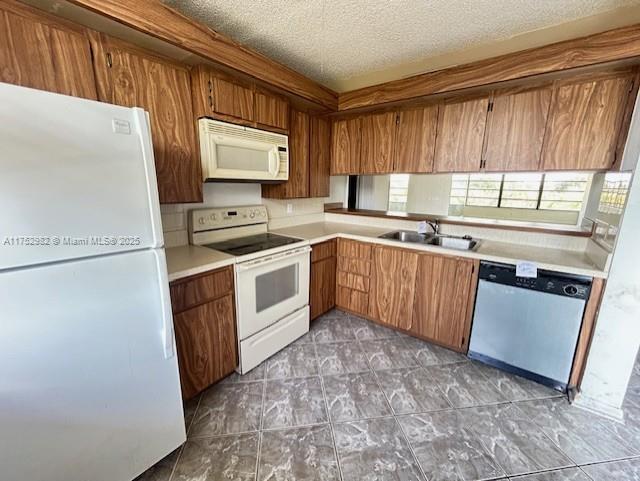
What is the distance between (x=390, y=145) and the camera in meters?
2.68

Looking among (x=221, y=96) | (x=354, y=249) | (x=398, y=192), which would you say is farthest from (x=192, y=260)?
(x=398, y=192)

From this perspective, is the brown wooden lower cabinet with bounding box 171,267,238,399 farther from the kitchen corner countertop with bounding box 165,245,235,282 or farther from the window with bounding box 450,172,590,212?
the window with bounding box 450,172,590,212

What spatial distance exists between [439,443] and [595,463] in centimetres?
79

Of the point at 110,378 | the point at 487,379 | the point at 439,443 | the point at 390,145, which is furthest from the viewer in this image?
the point at 390,145

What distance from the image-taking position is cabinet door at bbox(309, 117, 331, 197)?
282 cm

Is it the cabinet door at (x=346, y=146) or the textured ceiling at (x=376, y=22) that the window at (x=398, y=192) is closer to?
the cabinet door at (x=346, y=146)

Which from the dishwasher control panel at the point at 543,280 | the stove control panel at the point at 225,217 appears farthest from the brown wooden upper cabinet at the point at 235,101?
the dishwasher control panel at the point at 543,280

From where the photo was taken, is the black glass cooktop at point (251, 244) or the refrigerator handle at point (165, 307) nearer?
the refrigerator handle at point (165, 307)

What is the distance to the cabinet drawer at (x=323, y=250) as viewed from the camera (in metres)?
2.52

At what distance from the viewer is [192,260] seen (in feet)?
5.56

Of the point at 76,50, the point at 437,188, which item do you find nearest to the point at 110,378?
the point at 76,50

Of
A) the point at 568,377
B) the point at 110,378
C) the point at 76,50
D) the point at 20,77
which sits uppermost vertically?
the point at 76,50

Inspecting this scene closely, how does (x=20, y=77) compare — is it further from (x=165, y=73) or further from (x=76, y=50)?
(x=165, y=73)

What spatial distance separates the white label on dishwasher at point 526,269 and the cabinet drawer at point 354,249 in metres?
1.19
